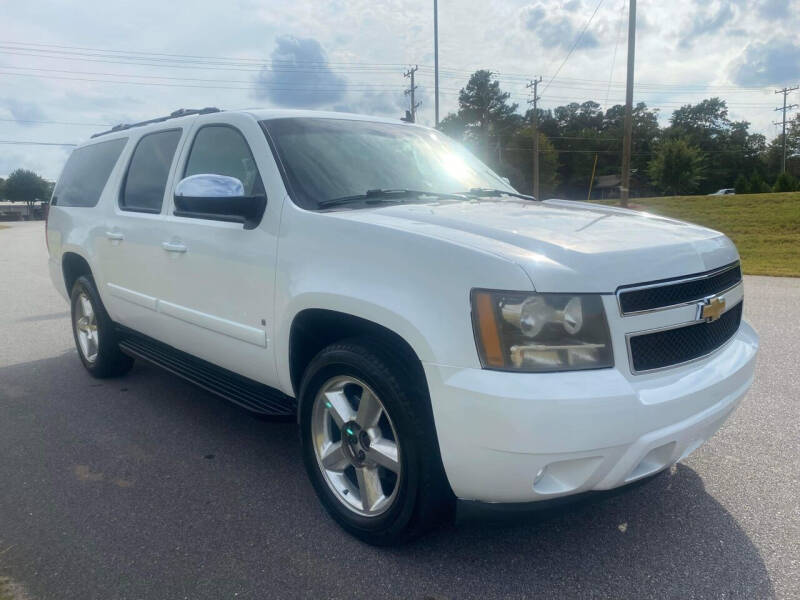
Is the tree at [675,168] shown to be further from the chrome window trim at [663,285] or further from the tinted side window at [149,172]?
the chrome window trim at [663,285]

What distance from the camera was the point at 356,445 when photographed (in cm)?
278

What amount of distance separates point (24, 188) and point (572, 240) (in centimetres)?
11969

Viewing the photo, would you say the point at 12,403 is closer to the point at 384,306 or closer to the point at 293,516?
the point at 293,516

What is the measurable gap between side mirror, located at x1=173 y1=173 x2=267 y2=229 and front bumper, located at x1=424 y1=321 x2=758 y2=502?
134 centimetres

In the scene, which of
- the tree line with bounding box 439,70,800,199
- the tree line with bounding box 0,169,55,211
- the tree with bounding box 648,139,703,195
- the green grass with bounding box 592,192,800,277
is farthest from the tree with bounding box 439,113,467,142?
the tree line with bounding box 0,169,55,211

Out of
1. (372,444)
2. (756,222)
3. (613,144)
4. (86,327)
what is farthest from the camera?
(613,144)

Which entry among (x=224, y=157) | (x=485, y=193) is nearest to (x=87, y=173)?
(x=224, y=157)

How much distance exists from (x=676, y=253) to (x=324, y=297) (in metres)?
1.41

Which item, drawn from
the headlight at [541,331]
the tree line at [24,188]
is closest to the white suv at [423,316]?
the headlight at [541,331]

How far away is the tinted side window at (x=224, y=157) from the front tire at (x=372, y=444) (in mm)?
1096

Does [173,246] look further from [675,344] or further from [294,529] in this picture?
[675,344]

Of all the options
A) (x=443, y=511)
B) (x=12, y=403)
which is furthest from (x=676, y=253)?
(x=12, y=403)

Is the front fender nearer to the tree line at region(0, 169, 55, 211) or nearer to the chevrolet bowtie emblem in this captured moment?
the chevrolet bowtie emblem

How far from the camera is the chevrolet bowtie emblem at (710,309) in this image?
2.51 m
